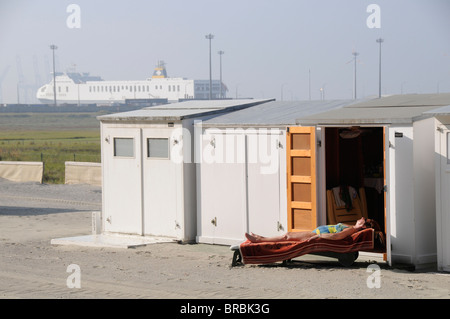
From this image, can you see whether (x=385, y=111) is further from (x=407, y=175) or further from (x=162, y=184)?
(x=162, y=184)

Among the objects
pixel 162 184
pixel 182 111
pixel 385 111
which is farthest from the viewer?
pixel 182 111

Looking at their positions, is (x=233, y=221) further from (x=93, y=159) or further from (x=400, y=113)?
(x=93, y=159)

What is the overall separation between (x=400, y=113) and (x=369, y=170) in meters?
2.98

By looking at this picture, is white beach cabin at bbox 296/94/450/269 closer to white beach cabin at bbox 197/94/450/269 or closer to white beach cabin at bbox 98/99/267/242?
white beach cabin at bbox 197/94/450/269

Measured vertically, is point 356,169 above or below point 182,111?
below

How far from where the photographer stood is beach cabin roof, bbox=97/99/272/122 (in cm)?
1491

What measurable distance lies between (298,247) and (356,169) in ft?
11.0

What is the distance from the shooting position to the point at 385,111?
41.6 ft

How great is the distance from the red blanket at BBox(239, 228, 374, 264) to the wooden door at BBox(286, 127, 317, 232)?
0.81 m

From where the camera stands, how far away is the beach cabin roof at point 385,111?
1198cm

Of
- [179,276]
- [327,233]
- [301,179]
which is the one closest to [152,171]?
[301,179]

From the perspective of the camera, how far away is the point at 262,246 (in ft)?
40.3

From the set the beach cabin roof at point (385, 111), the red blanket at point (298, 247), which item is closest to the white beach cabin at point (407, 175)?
the beach cabin roof at point (385, 111)
